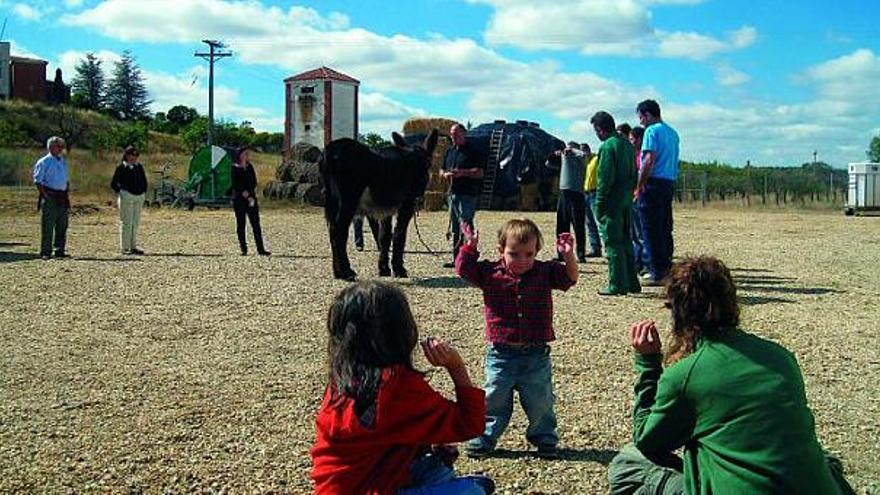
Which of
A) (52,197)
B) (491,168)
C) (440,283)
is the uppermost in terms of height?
(491,168)

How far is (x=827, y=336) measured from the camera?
857 centimetres

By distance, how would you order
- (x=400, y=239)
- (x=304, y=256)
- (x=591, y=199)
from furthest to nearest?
(x=304, y=256), (x=591, y=199), (x=400, y=239)

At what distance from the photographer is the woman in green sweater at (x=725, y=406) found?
312 cm

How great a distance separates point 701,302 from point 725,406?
1.21 ft

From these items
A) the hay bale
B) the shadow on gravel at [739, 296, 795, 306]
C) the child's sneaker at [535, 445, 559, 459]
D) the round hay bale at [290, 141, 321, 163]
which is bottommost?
the child's sneaker at [535, 445, 559, 459]

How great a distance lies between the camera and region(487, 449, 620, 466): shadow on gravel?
5.11 m

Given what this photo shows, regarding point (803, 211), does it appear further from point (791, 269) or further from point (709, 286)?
point (709, 286)

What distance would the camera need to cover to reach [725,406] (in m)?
3.18

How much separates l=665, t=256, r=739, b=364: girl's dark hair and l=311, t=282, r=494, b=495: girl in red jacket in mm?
746

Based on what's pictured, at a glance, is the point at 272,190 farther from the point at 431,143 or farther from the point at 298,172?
the point at 431,143

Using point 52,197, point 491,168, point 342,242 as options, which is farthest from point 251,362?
point 491,168

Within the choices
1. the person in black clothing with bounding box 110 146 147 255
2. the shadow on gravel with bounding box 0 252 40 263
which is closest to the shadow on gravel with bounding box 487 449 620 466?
the shadow on gravel with bounding box 0 252 40 263

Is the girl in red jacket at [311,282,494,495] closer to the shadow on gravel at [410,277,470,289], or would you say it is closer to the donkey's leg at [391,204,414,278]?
the shadow on gravel at [410,277,470,289]

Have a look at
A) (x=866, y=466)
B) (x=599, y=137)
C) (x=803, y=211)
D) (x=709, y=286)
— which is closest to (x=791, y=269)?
(x=599, y=137)
